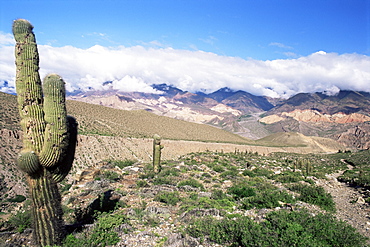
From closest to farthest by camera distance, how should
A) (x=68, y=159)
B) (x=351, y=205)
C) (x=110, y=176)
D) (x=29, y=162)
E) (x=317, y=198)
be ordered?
(x=29, y=162) < (x=68, y=159) < (x=317, y=198) < (x=351, y=205) < (x=110, y=176)

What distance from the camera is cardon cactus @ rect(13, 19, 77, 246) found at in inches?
260

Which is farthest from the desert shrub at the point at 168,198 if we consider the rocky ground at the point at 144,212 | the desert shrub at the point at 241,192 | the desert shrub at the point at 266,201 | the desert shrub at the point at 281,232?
the desert shrub at the point at 241,192

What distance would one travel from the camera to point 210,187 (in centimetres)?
1544

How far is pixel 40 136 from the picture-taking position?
269 inches

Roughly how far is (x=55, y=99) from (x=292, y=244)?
25.5 feet

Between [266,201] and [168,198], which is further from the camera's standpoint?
[168,198]

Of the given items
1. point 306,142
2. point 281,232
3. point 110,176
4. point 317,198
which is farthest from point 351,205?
point 306,142

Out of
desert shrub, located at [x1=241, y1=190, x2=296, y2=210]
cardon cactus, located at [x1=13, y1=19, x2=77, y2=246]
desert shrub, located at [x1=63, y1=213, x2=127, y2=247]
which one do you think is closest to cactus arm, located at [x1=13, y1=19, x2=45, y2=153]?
cardon cactus, located at [x1=13, y1=19, x2=77, y2=246]

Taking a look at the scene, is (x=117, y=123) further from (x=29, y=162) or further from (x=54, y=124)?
(x=29, y=162)

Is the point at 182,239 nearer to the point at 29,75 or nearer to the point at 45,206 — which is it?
the point at 45,206

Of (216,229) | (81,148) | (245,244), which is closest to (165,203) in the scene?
(216,229)

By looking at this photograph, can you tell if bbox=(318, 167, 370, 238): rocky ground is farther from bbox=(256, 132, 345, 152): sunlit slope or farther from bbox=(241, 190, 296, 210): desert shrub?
bbox=(256, 132, 345, 152): sunlit slope

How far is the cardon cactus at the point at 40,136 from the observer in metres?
6.60

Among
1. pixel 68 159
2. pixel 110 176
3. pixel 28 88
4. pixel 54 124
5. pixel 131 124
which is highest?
pixel 28 88
